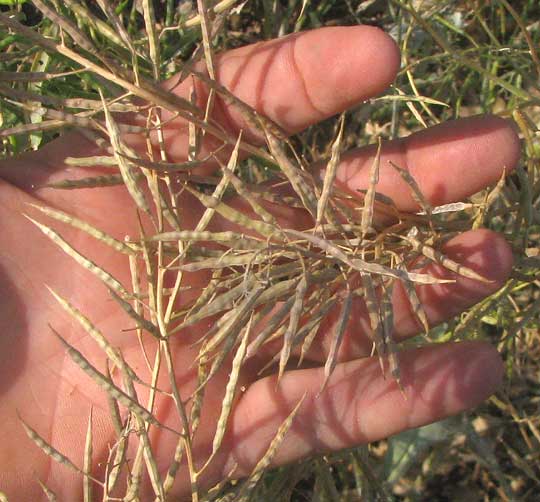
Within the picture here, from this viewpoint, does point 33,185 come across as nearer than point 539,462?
Yes

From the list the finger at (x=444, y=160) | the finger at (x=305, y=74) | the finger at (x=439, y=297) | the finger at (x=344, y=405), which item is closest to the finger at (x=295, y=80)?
the finger at (x=305, y=74)

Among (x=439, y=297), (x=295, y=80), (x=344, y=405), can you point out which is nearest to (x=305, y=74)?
(x=295, y=80)

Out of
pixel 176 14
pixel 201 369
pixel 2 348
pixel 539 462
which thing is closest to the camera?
pixel 201 369

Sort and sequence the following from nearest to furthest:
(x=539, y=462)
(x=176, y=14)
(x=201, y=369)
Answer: (x=201, y=369)
(x=176, y=14)
(x=539, y=462)

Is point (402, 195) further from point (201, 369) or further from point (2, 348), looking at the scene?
point (2, 348)

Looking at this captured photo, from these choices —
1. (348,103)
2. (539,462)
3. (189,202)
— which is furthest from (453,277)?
(539,462)

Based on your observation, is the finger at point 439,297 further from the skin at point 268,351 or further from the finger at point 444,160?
the finger at point 444,160

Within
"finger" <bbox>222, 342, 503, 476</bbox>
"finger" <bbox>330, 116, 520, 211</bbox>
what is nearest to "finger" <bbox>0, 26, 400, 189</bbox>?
"finger" <bbox>330, 116, 520, 211</bbox>

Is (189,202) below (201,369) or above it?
above

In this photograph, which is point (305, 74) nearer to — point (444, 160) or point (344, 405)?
point (444, 160)
